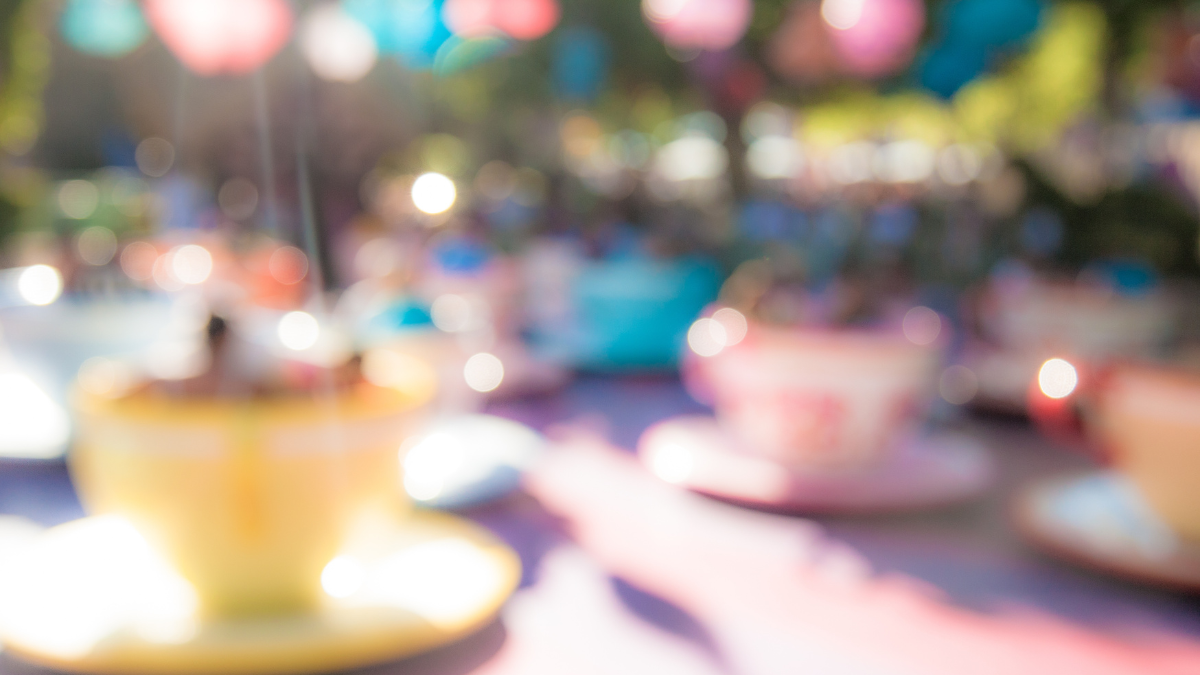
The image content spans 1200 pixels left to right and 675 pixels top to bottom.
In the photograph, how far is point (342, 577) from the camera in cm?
49

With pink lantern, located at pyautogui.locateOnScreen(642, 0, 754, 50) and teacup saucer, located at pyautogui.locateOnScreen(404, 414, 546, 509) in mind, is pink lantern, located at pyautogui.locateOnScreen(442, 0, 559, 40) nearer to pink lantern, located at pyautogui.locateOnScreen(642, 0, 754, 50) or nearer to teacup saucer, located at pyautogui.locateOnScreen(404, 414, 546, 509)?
pink lantern, located at pyautogui.locateOnScreen(642, 0, 754, 50)

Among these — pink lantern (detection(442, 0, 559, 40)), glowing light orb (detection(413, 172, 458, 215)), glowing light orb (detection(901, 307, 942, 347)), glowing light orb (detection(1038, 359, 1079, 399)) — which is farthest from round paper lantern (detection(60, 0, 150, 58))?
glowing light orb (detection(1038, 359, 1079, 399))

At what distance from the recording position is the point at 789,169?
27.5 ft

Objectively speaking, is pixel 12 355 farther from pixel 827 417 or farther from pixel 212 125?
pixel 212 125

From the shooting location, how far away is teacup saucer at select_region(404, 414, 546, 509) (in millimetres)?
654

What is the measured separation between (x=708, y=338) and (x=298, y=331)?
327mm

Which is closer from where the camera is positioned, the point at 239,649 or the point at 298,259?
the point at 239,649

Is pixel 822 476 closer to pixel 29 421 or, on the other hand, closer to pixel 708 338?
pixel 708 338

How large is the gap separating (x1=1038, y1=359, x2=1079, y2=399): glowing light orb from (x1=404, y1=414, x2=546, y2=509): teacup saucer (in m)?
0.35

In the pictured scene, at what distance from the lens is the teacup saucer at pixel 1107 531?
1.76 ft

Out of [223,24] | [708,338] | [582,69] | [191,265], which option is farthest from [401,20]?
[582,69]

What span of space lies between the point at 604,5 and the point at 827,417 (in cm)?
438

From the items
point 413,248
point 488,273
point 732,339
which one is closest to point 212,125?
point 413,248

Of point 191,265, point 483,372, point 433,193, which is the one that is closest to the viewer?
point 433,193
